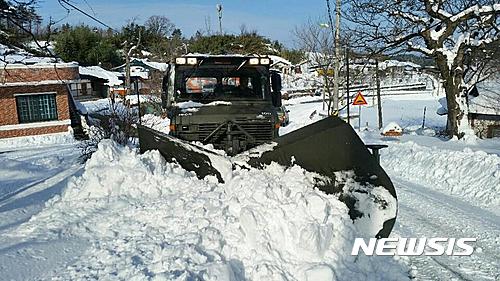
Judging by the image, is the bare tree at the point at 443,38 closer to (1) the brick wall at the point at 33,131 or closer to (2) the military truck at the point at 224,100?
(2) the military truck at the point at 224,100

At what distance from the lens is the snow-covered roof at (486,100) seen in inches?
642

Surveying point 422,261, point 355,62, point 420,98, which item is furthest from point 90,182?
point 420,98

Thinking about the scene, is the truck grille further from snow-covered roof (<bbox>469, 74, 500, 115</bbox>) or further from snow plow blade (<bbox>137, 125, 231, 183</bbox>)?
snow-covered roof (<bbox>469, 74, 500, 115</bbox>)

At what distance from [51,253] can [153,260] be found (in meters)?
1.10

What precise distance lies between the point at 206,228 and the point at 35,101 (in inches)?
824

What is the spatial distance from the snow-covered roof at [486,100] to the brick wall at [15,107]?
66.8 ft

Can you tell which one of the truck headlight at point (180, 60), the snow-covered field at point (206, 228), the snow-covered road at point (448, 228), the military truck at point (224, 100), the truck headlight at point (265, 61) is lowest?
the snow-covered road at point (448, 228)

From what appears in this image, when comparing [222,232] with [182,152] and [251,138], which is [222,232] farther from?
[251,138]

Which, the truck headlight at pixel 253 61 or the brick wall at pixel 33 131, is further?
the brick wall at pixel 33 131

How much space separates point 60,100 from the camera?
21969 mm

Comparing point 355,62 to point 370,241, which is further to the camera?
point 355,62

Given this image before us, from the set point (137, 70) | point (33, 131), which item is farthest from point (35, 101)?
point (137, 70)

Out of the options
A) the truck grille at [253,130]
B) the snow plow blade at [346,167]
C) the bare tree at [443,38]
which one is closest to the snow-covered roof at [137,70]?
the bare tree at [443,38]

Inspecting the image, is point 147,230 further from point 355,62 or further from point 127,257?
point 355,62
